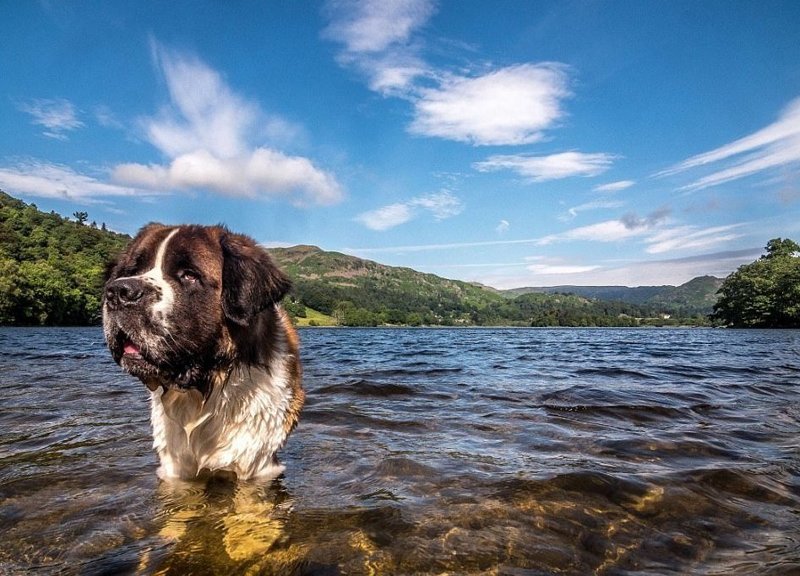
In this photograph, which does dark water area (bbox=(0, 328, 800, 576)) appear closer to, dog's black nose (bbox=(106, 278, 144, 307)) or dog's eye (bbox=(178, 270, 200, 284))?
dog's black nose (bbox=(106, 278, 144, 307))

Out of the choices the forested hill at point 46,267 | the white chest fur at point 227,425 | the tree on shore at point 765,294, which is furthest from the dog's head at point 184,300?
the tree on shore at point 765,294

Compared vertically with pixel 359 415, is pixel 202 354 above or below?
above

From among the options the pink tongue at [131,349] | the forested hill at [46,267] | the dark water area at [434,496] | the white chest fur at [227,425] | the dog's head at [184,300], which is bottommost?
the dark water area at [434,496]

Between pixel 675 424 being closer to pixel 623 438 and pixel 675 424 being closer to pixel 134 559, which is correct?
pixel 623 438

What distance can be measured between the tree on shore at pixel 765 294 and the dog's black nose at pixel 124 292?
116m

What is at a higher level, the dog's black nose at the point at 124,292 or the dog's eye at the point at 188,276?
the dog's eye at the point at 188,276

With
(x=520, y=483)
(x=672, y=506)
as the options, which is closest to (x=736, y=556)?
(x=672, y=506)

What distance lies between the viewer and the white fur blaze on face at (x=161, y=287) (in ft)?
11.6

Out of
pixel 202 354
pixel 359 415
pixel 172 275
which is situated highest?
pixel 172 275

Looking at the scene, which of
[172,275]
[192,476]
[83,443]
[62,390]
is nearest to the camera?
[172,275]

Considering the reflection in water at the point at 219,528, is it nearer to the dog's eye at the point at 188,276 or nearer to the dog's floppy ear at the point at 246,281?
the dog's floppy ear at the point at 246,281

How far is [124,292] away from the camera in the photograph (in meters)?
3.47

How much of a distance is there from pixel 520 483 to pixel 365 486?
1405 mm

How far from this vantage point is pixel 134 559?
124 inches
